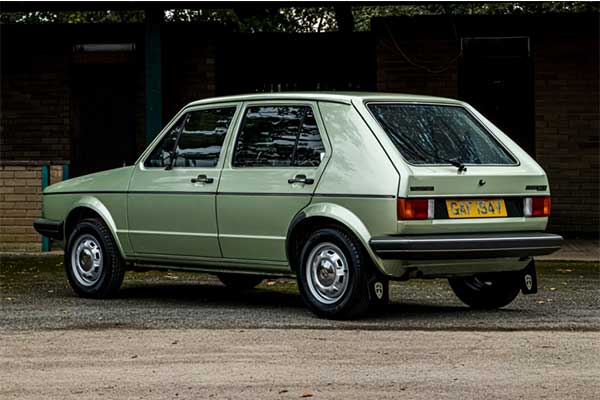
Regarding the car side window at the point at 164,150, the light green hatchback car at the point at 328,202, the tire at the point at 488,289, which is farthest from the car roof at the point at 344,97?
the tire at the point at 488,289

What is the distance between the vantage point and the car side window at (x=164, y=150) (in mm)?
A: 11516

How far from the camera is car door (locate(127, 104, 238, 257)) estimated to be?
435 inches

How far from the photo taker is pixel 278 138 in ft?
35.2

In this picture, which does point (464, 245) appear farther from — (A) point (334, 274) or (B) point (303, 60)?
(B) point (303, 60)

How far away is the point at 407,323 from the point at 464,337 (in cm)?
88

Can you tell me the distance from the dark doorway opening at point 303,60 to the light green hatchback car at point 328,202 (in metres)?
9.03

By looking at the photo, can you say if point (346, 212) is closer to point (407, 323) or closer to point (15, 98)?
point (407, 323)

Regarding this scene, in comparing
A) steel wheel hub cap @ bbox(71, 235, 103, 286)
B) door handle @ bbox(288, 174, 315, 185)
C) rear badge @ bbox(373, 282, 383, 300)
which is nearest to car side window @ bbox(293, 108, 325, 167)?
door handle @ bbox(288, 174, 315, 185)

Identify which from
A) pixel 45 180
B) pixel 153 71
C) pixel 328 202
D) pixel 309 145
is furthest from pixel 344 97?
pixel 45 180

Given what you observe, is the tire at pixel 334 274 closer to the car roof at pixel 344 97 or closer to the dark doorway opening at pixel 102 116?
the car roof at pixel 344 97

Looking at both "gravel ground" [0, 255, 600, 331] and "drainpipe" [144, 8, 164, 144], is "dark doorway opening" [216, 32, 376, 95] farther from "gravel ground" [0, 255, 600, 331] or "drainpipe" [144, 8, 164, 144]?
"gravel ground" [0, 255, 600, 331]

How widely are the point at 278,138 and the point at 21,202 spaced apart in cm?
725

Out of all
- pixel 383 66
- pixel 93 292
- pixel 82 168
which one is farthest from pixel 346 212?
pixel 82 168

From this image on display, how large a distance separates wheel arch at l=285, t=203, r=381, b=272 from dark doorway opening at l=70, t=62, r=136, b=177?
11.1 m
